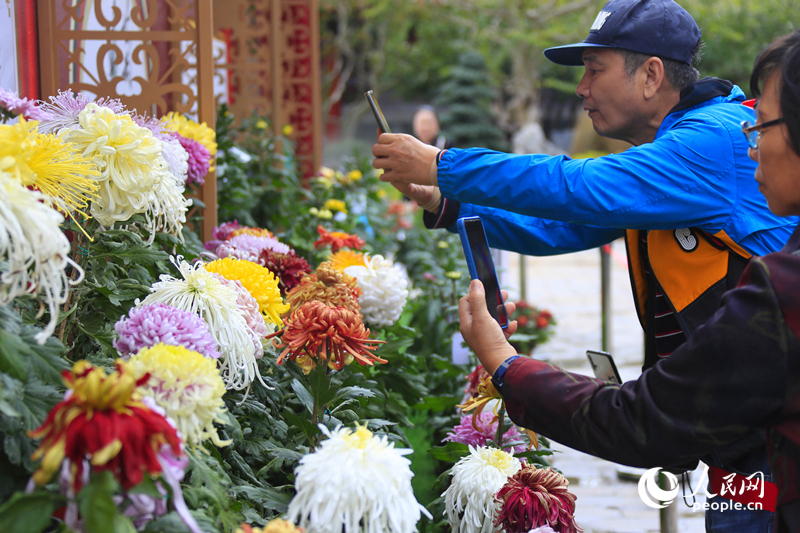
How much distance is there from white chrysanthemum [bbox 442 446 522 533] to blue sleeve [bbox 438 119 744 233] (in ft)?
1.92

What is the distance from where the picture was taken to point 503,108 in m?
23.4

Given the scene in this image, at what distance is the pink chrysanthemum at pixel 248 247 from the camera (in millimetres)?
1885

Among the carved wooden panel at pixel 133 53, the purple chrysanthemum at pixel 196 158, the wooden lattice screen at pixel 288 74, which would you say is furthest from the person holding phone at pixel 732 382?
the wooden lattice screen at pixel 288 74

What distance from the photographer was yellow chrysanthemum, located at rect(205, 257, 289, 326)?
4.86 ft

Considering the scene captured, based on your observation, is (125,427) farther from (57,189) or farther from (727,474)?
(727,474)

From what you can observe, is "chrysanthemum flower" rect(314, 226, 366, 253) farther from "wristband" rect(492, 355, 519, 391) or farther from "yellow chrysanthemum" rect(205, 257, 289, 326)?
"wristband" rect(492, 355, 519, 391)

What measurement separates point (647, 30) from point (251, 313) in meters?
1.18

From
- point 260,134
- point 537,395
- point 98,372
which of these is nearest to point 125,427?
point 98,372

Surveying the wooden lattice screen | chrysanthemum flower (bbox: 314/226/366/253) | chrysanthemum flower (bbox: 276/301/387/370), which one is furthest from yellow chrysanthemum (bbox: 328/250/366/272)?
the wooden lattice screen

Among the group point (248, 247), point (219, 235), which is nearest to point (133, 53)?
point (219, 235)

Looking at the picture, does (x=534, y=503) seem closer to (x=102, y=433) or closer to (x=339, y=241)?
(x=102, y=433)

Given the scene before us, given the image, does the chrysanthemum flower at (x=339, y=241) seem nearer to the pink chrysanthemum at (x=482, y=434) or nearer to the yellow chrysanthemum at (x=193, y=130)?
the yellow chrysanthemum at (x=193, y=130)

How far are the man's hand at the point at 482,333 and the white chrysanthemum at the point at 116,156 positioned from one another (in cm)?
64

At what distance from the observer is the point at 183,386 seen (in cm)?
94
